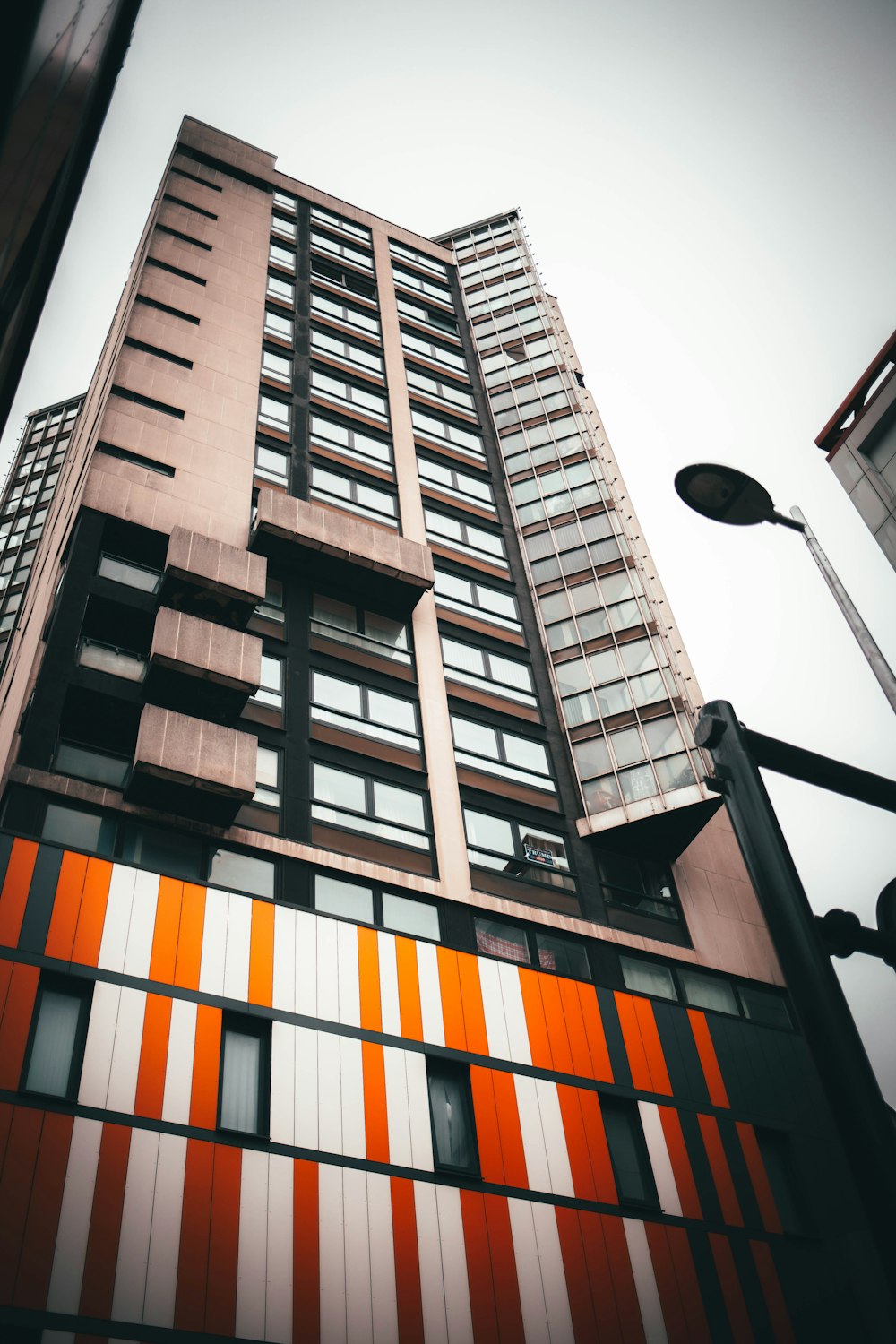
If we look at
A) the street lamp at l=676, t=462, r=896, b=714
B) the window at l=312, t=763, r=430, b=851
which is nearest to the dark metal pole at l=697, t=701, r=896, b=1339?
the street lamp at l=676, t=462, r=896, b=714

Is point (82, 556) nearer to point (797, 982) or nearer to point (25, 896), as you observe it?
point (25, 896)

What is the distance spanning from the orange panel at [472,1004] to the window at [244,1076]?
4993mm

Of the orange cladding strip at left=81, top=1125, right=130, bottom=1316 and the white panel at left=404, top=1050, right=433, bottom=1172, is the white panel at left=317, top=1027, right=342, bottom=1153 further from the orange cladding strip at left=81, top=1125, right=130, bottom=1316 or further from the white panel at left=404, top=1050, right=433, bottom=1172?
the orange cladding strip at left=81, top=1125, right=130, bottom=1316

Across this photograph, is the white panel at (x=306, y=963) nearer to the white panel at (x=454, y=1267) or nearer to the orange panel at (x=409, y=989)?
the orange panel at (x=409, y=989)

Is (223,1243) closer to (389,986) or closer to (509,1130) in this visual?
(389,986)

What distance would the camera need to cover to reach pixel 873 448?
17.8 m

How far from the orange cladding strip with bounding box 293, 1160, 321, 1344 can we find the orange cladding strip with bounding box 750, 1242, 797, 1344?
8686mm

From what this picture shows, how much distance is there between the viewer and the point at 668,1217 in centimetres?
2312

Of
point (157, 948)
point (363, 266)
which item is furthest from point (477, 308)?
point (157, 948)

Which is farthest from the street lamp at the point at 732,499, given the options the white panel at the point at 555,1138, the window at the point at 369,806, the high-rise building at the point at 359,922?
the window at the point at 369,806

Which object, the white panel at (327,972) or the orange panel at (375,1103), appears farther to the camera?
the white panel at (327,972)

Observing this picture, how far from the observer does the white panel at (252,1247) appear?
17734mm

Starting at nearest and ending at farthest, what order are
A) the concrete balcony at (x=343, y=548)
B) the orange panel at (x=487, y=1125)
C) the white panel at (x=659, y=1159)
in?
the orange panel at (x=487, y=1125) → the white panel at (x=659, y=1159) → the concrete balcony at (x=343, y=548)

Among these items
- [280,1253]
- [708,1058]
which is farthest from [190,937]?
[708,1058]
